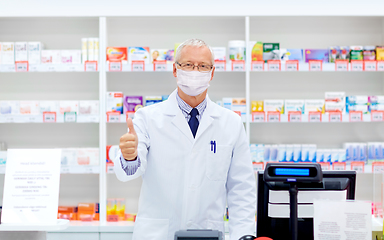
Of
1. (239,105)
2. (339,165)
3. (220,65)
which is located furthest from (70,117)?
(339,165)

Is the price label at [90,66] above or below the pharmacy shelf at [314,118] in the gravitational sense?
above

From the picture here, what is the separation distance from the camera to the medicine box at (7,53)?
339 centimetres

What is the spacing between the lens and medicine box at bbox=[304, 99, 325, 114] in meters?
3.39

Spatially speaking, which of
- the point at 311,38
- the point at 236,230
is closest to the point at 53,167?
the point at 236,230

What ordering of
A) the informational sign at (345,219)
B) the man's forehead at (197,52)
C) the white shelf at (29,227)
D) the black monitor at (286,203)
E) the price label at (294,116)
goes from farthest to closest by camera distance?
1. the price label at (294,116)
2. the man's forehead at (197,52)
3. the black monitor at (286,203)
4. the informational sign at (345,219)
5. the white shelf at (29,227)

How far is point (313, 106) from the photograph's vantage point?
11.1 ft

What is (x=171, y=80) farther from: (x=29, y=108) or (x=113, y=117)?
(x=29, y=108)

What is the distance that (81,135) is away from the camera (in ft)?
12.6

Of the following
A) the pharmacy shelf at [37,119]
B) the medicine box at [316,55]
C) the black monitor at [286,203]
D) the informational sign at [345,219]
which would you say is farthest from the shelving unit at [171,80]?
the informational sign at [345,219]

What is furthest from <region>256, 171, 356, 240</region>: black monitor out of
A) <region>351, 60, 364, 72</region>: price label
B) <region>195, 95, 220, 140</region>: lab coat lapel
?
<region>351, 60, 364, 72</region>: price label

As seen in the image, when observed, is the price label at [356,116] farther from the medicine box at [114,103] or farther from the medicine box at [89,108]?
the medicine box at [89,108]

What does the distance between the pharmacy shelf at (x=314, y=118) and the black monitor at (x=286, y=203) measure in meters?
1.86

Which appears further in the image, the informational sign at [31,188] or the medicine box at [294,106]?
the medicine box at [294,106]
